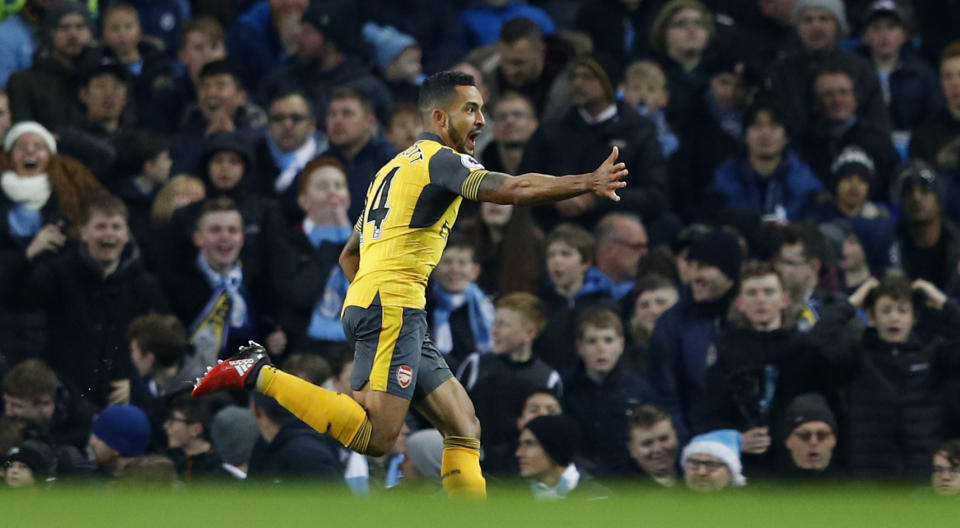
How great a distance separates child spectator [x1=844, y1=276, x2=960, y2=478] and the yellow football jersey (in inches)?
145

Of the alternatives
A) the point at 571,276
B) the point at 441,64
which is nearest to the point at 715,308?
the point at 571,276

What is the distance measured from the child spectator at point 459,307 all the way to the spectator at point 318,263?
66cm

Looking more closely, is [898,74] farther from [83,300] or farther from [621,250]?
[83,300]

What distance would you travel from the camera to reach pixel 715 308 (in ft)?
40.4

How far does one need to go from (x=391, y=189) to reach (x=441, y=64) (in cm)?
645

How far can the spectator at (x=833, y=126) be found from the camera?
1455 cm

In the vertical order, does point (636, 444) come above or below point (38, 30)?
below

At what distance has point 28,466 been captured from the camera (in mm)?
10797

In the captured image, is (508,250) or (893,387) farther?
(508,250)

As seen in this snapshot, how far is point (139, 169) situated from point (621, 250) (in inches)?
144

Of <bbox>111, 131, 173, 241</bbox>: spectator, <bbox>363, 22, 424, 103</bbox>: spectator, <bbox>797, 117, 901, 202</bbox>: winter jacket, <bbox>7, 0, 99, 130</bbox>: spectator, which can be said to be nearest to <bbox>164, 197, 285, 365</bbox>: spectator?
<bbox>111, 131, 173, 241</bbox>: spectator

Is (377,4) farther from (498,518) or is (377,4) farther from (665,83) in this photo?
(498,518)

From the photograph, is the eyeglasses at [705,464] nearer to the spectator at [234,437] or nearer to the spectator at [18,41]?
the spectator at [234,437]

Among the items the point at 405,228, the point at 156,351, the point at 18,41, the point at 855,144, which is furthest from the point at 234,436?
the point at 855,144
